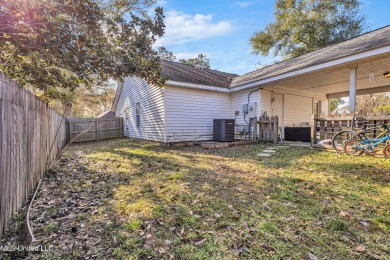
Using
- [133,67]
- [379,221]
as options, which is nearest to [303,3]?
[133,67]

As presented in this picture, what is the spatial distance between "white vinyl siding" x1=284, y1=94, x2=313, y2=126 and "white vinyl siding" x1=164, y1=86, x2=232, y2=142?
3231mm

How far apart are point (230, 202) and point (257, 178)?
4.06ft

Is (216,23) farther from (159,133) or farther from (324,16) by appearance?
(324,16)

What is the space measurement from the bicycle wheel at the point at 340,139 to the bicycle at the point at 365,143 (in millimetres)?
171

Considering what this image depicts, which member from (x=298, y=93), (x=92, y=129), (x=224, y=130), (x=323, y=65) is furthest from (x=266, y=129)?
(x=92, y=129)

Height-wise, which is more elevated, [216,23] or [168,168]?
[216,23]

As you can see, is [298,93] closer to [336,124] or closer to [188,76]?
[336,124]

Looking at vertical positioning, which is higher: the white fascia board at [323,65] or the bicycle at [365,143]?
the white fascia board at [323,65]

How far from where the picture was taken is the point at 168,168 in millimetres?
4770

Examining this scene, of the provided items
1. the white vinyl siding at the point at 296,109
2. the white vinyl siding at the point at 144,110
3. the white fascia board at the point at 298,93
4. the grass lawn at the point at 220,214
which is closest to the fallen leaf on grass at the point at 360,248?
the grass lawn at the point at 220,214

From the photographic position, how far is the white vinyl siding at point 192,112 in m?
9.09

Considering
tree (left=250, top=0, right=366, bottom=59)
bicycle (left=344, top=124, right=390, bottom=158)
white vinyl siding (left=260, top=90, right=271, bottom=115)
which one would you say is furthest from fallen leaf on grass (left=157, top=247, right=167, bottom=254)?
tree (left=250, top=0, right=366, bottom=59)

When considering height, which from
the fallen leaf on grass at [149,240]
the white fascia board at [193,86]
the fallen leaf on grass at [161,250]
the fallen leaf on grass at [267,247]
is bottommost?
the fallen leaf on grass at [161,250]

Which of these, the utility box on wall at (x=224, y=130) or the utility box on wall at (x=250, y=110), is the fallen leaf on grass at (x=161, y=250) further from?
the utility box on wall at (x=250, y=110)
